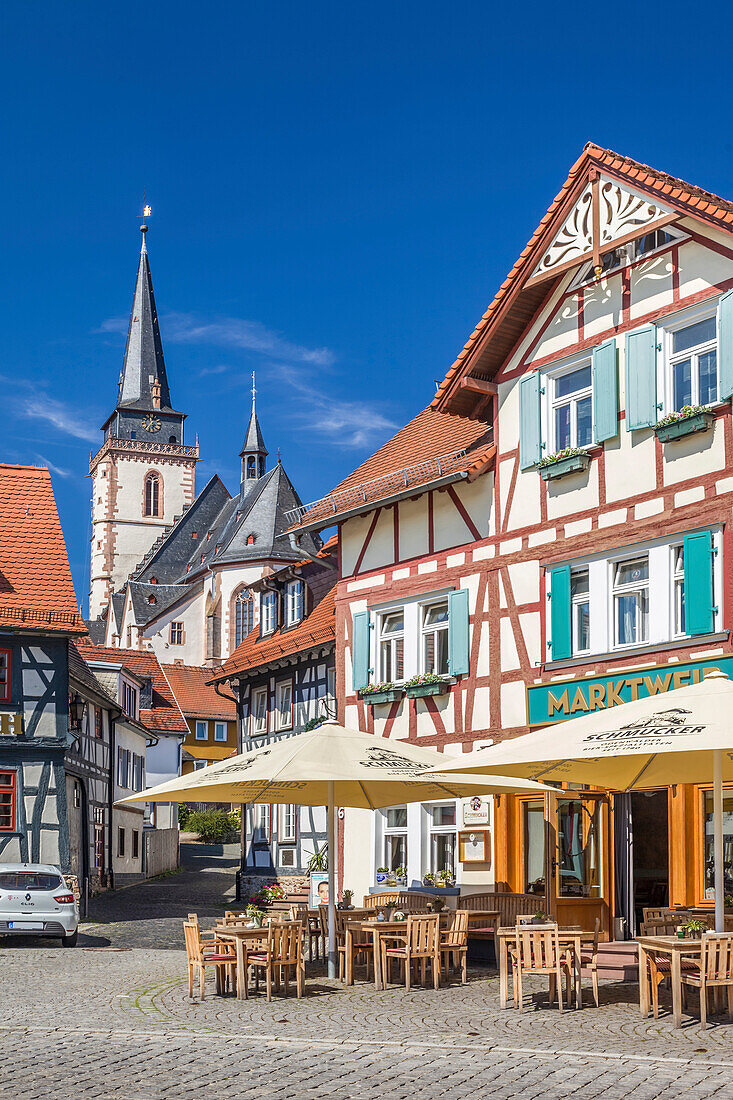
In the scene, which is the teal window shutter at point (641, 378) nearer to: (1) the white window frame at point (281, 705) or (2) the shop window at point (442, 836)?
(2) the shop window at point (442, 836)

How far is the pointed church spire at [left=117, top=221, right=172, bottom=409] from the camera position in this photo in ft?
369

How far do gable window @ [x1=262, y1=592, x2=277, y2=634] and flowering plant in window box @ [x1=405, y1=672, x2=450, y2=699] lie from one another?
13.2 m

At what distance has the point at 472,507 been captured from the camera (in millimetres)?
20984

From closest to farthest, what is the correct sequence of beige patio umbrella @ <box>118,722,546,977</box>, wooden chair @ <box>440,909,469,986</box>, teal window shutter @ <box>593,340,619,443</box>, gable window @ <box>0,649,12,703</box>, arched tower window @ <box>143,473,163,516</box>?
1. beige patio umbrella @ <box>118,722,546,977</box>
2. wooden chair @ <box>440,909,469,986</box>
3. teal window shutter @ <box>593,340,619,443</box>
4. gable window @ <box>0,649,12,703</box>
5. arched tower window @ <box>143,473,163,516</box>

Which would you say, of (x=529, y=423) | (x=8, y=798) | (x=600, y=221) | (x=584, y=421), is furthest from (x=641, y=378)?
(x=8, y=798)

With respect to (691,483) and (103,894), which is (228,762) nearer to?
(691,483)

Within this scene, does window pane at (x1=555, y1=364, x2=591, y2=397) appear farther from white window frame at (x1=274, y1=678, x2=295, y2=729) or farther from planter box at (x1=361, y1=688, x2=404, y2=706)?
white window frame at (x1=274, y1=678, x2=295, y2=729)

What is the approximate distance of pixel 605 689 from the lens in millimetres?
18125

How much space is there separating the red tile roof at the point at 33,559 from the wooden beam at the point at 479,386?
414 inches

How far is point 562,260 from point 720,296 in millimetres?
2955

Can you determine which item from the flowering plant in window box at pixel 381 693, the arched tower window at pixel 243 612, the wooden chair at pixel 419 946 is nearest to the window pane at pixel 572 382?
the flowering plant in window box at pixel 381 693

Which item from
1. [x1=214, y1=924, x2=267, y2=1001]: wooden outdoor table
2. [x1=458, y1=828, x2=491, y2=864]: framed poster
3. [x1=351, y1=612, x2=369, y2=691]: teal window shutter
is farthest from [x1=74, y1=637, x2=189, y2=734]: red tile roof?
[x1=214, y1=924, x2=267, y2=1001]: wooden outdoor table

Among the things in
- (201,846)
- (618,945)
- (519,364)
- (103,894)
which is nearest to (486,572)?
(519,364)

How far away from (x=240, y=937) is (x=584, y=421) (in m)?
8.93
